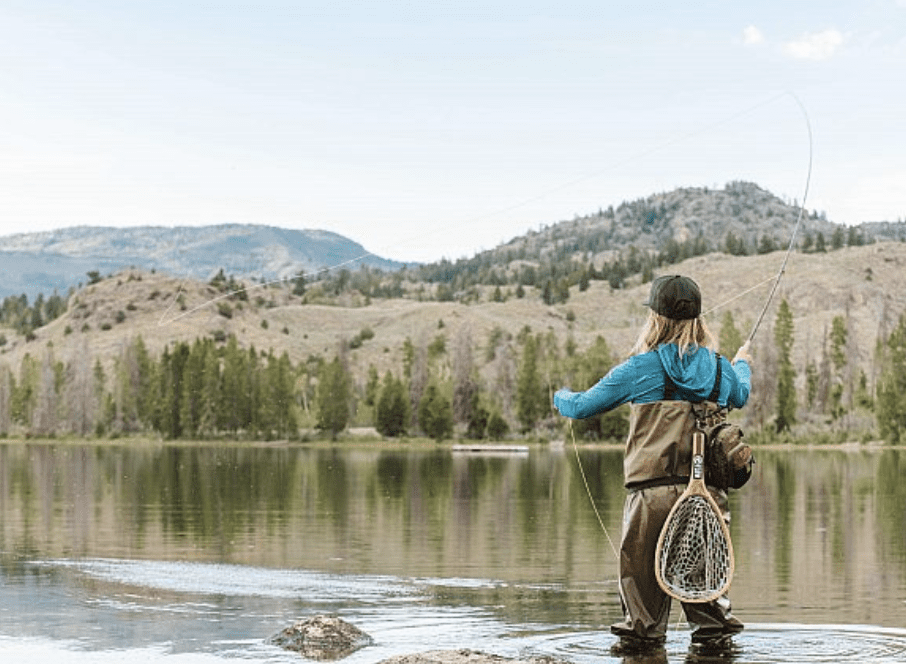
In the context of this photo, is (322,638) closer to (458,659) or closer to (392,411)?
(458,659)

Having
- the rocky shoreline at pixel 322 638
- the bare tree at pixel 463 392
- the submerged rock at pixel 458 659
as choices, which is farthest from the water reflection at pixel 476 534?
the bare tree at pixel 463 392

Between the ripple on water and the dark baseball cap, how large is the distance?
2825mm

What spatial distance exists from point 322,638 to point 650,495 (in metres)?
4.36

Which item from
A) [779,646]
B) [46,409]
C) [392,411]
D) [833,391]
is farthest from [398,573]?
[46,409]

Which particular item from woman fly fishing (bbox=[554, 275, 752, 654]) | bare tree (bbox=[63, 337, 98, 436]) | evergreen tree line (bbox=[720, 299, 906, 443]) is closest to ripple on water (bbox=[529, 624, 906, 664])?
woman fly fishing (bbox=[554, 275, 752, 654])

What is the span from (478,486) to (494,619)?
39.1 metres

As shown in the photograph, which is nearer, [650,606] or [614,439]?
[650,606]

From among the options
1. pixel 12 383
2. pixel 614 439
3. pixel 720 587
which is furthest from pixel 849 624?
pixel 12 383

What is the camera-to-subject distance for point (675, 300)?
12.5 m

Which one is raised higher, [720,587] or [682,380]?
[682,380]

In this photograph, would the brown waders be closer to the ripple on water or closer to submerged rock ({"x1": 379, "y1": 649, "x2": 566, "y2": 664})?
the ripple on water

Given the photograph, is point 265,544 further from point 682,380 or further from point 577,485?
point 577,485

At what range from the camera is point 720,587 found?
41.4ft

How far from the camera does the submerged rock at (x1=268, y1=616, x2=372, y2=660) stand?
14.9 meters
